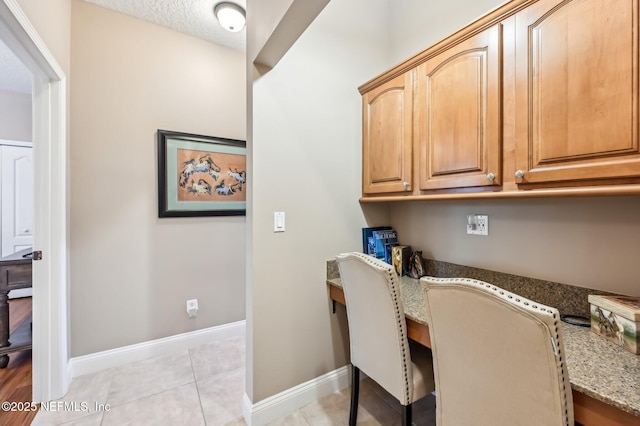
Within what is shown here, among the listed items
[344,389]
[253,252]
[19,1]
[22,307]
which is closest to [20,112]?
[22,307]

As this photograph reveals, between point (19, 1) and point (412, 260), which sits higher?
point (19, 1)

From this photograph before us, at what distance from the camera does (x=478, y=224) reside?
1.60 meters

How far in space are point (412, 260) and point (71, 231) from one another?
250cm

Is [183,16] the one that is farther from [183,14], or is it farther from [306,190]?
[306,190]

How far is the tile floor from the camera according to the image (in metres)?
1.63

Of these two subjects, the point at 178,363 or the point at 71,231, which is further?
the point at 178,363

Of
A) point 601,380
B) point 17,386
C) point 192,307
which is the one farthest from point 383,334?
point 17,386

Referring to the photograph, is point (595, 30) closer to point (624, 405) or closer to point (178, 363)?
point (624, 405)

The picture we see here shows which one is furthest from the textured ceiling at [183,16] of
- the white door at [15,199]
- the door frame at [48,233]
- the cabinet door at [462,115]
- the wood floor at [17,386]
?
the wood floor at [17,386]

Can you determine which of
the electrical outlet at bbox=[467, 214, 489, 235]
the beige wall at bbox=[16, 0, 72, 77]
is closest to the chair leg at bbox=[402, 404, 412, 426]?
the electrical outlet at bbox=[467, 214, 489, 235]

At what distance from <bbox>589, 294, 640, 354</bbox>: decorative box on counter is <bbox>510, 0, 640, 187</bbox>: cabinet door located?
464 millimetres

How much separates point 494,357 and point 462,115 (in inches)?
43.4

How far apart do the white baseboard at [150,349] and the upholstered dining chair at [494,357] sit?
2.11 m

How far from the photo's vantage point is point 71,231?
79.0 inches
